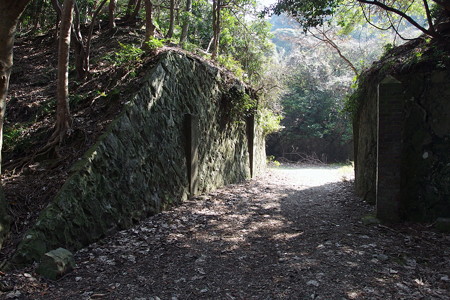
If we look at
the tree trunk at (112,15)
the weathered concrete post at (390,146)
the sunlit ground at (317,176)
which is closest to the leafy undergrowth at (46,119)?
the tree trunk at (112,15)

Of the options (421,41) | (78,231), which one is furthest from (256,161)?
(78,231)

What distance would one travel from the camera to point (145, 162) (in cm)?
572

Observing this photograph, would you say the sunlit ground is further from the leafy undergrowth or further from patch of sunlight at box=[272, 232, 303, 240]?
the leafy undergrowth

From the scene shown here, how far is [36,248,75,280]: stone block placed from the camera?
3409mm

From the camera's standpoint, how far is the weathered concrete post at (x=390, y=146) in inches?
202

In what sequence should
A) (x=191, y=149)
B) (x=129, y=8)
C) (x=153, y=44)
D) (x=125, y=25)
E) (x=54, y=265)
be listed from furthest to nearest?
1. (x=129, y=8)
2. (x=125, y=25)
3. (x=153, y=44)
4. (x=191, y=149)
5. (x=54, y=265)

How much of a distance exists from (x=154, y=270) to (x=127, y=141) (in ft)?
7.89

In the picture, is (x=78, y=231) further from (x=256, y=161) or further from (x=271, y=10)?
(x=256, y=161)

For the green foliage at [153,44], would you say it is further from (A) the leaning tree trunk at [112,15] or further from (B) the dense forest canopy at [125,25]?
(A) the leaning tree trunk at [112,15]

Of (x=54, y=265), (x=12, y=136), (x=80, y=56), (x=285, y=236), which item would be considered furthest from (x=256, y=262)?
(x=80, y=56)

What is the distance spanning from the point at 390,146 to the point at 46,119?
6.44m

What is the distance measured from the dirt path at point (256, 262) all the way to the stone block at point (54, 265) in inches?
3.1

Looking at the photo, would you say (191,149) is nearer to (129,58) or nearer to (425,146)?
(129,58)

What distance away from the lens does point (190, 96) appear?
25.2 ft
